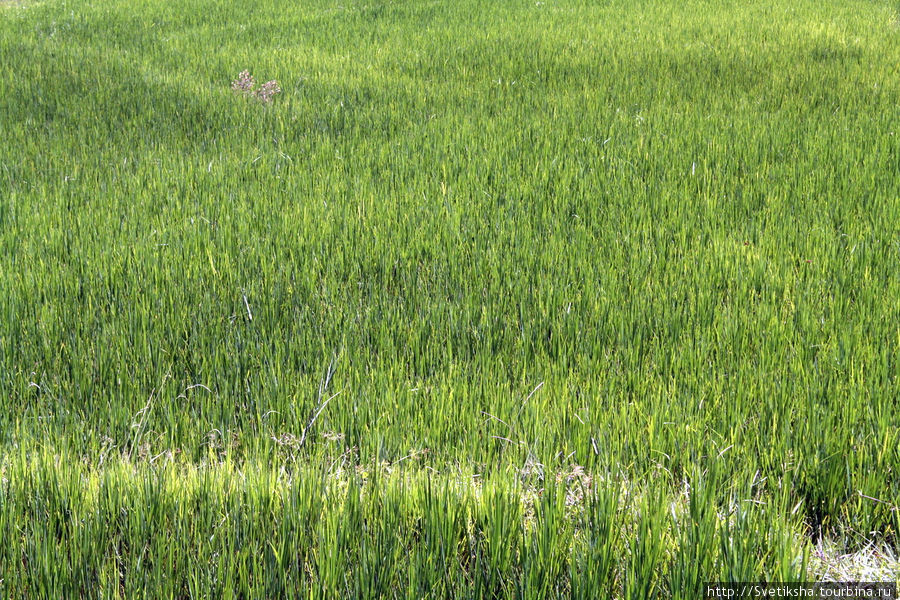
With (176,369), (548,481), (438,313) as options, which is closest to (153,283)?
(176,369)

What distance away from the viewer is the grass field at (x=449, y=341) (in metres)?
1.42

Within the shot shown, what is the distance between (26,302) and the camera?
9.08 feet

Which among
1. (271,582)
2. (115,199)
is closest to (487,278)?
(271,582)

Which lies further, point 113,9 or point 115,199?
point 113,9

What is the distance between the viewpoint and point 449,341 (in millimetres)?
2402

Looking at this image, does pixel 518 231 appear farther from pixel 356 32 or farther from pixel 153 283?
pixel 356 32

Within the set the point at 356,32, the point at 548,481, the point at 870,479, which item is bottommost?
the point at 870,479

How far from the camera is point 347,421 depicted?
2025mm

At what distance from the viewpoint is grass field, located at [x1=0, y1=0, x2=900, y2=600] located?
1415 millimetres

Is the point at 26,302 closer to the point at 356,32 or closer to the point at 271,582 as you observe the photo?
the point at 271,582

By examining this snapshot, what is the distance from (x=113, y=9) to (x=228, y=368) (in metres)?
10.2

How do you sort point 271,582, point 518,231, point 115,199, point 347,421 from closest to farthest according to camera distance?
point 271,582, point 347,421, point 518,231, point 115,199

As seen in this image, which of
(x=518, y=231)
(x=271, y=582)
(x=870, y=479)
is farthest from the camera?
(x=518, y=231)

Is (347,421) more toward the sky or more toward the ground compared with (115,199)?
more toward the ground
